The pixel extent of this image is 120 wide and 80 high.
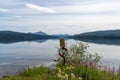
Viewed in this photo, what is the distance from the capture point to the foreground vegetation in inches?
561

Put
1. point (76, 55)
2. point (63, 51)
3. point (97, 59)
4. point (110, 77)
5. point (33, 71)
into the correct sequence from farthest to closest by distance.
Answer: point (97, 59)
point (76, 55)
point (33, 71)
point (63, 51)
point (110, 77)

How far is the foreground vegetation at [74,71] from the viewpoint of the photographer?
14242mm

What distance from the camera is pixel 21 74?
59.6ft

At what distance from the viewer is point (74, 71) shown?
648 inches

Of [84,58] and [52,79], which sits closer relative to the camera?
[52,79]

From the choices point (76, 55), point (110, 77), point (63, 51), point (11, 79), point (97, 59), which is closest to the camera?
point (110, 77)

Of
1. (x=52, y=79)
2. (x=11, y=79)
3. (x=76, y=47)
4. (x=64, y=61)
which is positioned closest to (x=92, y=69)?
(x=64, y=61)

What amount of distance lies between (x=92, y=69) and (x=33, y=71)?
150 inches

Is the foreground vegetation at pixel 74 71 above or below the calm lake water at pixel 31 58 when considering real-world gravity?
above

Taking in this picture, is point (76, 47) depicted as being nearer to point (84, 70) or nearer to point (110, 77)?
point (84, 70)

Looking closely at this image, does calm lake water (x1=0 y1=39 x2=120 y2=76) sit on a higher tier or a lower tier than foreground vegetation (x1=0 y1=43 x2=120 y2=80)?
lower

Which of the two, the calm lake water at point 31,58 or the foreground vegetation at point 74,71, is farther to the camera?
the calm lake water at point 31,58

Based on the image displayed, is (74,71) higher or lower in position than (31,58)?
higher

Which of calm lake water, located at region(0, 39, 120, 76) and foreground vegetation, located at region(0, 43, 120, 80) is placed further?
calm lake water, located at region(0, 39, 120, 76)
